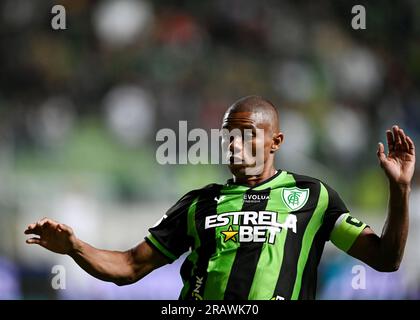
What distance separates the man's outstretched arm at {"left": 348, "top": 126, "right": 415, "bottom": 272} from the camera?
4086mm

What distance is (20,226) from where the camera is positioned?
9.54 metres

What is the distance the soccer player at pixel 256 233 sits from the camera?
415 centimetres

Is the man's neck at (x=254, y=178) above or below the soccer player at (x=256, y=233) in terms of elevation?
above

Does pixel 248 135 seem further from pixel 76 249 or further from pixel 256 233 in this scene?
pixel 76 249

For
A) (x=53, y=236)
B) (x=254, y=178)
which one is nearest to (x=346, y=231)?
(x=254, y=178)

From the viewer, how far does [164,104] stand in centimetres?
1052

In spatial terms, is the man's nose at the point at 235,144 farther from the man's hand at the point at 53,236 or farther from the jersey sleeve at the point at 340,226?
the man's hand at the point at 53,236

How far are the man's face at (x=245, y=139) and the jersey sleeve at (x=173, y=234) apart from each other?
1.20ft

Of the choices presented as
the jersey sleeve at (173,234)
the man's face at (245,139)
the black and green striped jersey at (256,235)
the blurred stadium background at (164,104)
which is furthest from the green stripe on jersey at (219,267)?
the blurred stadium background at (164,104)

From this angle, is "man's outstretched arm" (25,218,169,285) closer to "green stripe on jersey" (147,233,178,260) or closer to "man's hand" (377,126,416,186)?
"green stripe on jersey" (147,233,178,260)

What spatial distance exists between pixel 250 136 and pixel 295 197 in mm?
424

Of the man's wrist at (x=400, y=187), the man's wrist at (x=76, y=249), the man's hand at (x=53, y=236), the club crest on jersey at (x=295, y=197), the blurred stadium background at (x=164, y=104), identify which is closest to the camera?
the man's wrist at (x=400, y=187)
